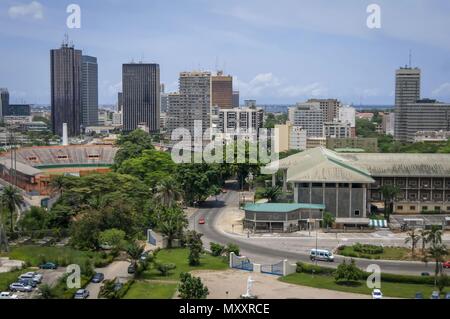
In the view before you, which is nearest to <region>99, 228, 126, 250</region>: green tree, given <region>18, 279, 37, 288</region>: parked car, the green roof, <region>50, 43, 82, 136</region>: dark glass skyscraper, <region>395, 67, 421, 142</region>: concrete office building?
<region>18, 279, 37, 288</region>: parked car

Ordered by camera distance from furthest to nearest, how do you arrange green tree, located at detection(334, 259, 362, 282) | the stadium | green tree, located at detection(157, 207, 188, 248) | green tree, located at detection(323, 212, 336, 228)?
the stadium
green tree, located at detection(323, 212, 336, 228)
green tree, located at detection(157, 207, 188, 248)
green tree, located at detection(334, 259, 362, 282)

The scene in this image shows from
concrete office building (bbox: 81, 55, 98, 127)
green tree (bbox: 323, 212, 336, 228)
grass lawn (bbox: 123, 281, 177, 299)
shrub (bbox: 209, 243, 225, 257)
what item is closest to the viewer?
grass lawn (bbox: 123, 281, 177, 299)

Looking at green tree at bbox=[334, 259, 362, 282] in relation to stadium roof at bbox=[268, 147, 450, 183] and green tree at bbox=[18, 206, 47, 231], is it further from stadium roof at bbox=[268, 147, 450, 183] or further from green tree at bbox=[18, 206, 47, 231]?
green tree at bbox=[18, 206, 47, 231]

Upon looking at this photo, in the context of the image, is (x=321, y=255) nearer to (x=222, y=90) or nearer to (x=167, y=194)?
(x=167, y=194)

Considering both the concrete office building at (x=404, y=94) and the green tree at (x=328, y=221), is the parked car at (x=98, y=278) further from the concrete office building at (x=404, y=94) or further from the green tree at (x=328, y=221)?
the concrete office building at (x=404, y=94)

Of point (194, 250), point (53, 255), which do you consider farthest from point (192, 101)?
point (194, 250)

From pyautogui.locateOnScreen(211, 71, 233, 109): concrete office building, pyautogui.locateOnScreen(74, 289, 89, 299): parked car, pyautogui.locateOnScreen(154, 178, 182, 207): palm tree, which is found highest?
pyautogui.locateOnScreen(211, 71, 233, 109): concrete office building

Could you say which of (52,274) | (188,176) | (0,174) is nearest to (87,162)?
(0,174)
